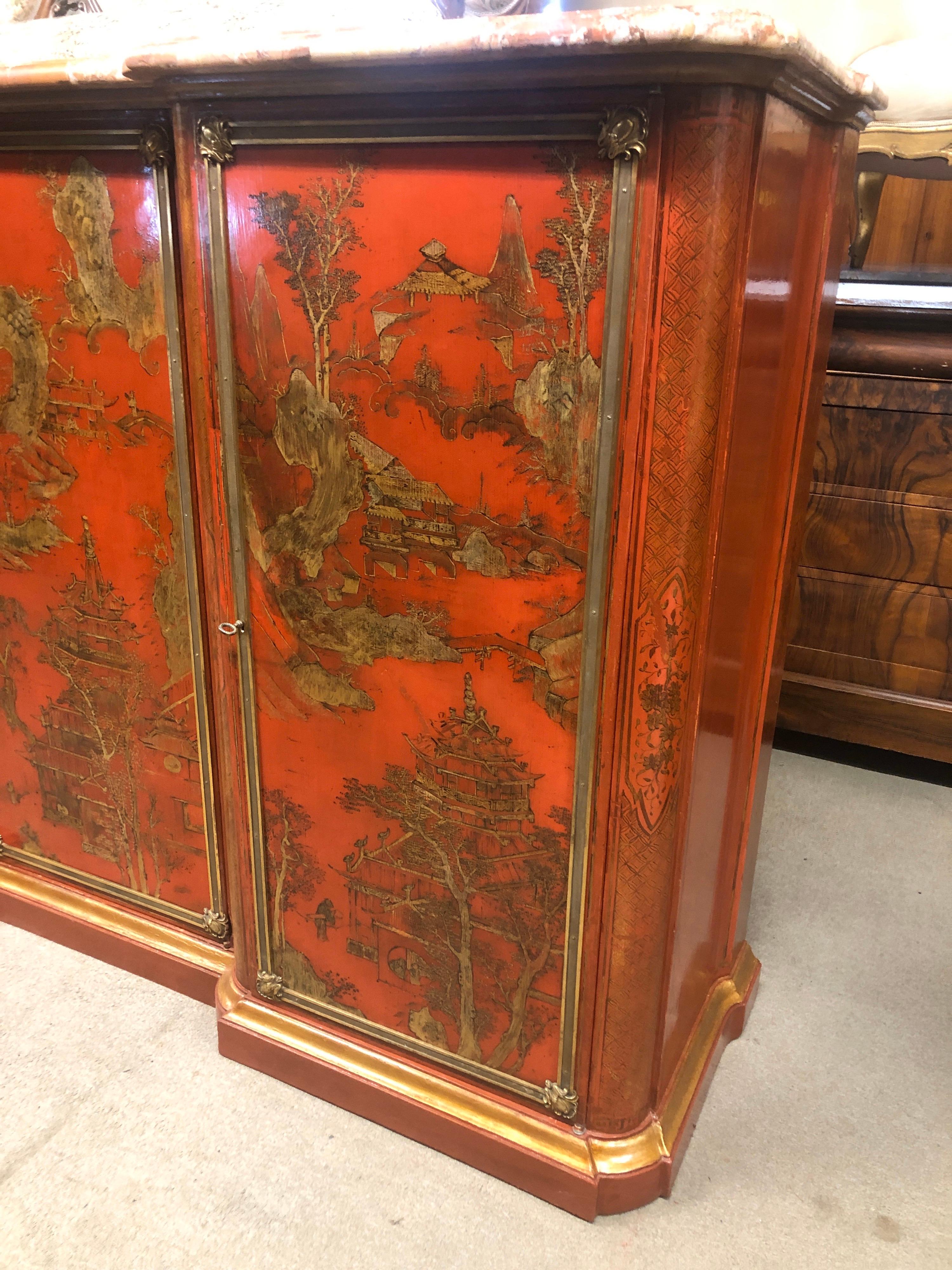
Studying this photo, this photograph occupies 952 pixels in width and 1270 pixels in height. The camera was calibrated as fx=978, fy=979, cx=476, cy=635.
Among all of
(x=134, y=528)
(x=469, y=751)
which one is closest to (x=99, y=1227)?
(x=469, y=751)

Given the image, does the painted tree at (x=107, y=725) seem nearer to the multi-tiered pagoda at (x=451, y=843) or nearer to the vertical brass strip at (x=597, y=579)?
the multi-tiered pagoda at (x=451, y=843)

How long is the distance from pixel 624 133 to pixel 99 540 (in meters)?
1.09

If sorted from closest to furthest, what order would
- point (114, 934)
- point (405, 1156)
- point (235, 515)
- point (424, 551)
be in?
point (424, 551) → point (235, 515) → point (405, 1156) → point (114, 934)

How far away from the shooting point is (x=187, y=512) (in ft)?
5.17

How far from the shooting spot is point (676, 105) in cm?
102

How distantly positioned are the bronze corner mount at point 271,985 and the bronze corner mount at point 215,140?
127 cm

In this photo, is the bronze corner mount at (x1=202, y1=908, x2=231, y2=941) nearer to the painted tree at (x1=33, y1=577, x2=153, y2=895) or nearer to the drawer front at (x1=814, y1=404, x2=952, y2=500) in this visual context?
the painted tree at (x1=33, y1=577, x2=153, y2=895)

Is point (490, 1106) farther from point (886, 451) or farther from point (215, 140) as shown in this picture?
point (886, 451)

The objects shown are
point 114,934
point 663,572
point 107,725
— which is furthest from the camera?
point 114,934

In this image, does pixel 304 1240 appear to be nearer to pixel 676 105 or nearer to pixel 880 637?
pixel 676 105

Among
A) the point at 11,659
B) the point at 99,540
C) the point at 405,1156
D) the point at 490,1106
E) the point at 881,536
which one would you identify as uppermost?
the point at 99,540

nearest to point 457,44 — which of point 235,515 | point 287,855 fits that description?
point 235,515

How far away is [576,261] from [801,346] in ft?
1.55

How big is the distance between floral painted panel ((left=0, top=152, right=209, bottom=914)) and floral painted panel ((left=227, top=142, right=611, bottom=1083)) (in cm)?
26
